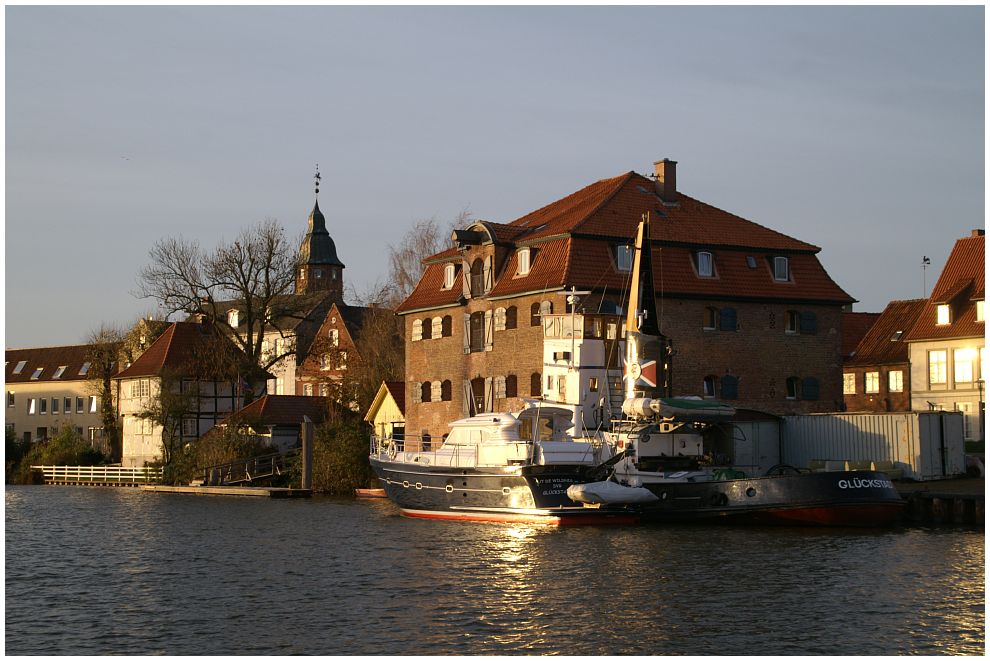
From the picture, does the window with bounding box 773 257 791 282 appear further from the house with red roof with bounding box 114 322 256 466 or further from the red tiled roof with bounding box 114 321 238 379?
the red tiled roof with bounding box 114 321 238 379

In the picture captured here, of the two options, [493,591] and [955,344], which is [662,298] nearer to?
[955,344]

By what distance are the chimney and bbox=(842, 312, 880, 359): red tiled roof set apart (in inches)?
985

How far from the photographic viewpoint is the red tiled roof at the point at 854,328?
280 ft

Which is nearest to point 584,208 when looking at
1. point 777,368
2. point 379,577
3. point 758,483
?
point 777,368

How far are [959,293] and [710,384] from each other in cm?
1487

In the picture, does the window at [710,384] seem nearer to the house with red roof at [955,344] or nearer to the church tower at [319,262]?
the house with red roof at [955,344]

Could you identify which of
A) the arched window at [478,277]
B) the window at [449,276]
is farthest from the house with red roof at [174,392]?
the arched window at [478,277]

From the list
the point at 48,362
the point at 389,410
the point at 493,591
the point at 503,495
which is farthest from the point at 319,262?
the point at 493,591

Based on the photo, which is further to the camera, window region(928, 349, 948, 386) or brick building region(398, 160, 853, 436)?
window region(928, 349, 948, 386)

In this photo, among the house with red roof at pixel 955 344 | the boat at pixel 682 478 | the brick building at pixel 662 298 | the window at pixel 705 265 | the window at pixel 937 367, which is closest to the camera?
the boat at pixel 682 478

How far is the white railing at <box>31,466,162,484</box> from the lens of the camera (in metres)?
77.6

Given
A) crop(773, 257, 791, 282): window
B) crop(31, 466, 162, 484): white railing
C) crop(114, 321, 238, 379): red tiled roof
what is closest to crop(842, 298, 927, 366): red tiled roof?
crop(773, 257, 791, 282): window

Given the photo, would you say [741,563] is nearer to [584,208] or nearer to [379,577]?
[379,577]

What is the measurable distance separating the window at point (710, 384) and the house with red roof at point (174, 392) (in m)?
32.1
